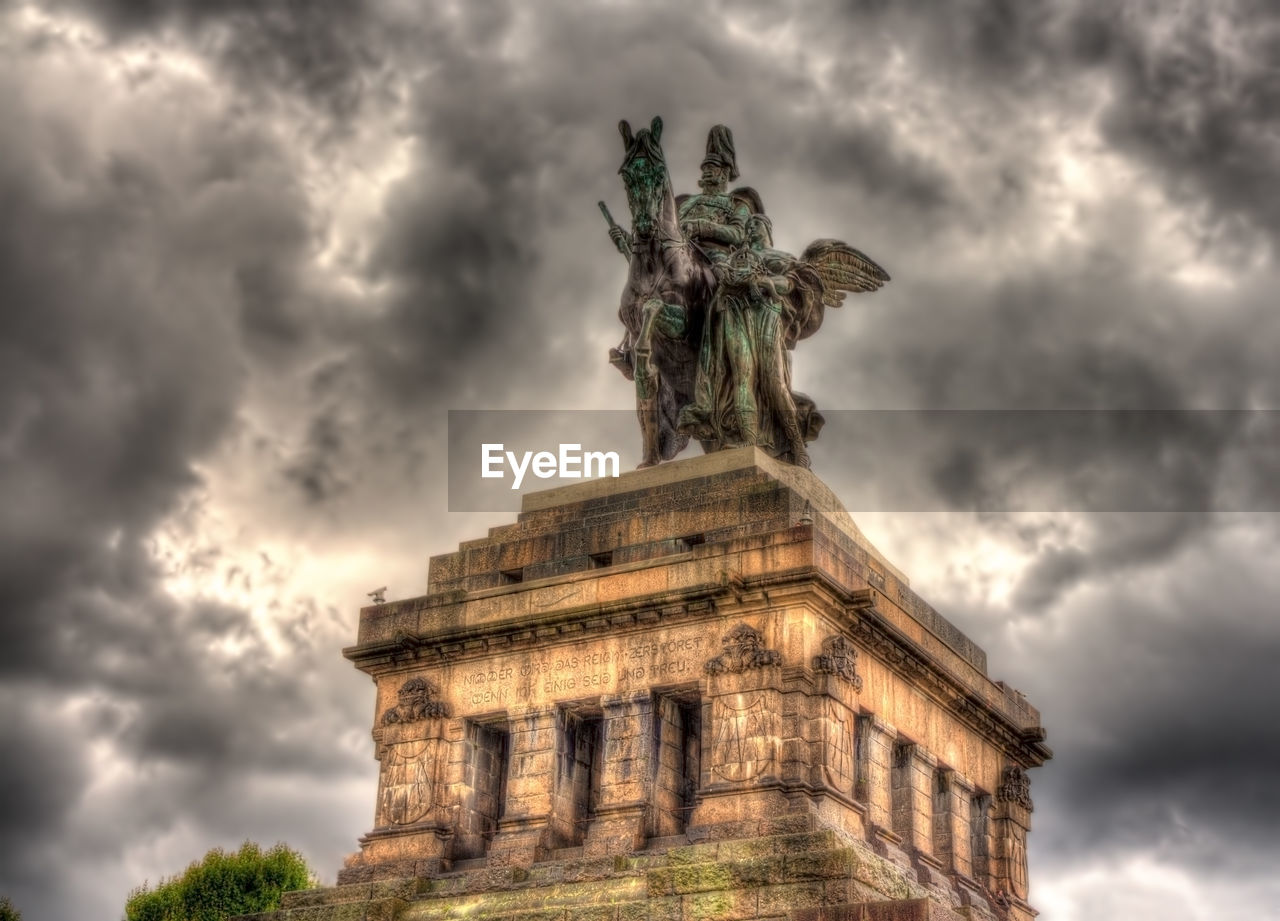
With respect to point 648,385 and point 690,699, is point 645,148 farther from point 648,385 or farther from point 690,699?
point 690,699

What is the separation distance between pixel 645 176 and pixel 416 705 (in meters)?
11.0

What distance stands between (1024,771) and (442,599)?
12706 millimetres

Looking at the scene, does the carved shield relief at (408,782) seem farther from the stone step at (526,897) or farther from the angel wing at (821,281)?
the angel wing at (821,281)

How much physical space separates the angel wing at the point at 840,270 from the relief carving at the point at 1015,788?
10513 mm

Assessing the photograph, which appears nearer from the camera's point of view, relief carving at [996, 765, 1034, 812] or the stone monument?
the stone monument

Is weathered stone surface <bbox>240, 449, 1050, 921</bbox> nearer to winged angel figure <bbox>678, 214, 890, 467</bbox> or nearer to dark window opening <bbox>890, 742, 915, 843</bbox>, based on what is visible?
dark window opening <bbox>890, 742, 915, 843</bbox>

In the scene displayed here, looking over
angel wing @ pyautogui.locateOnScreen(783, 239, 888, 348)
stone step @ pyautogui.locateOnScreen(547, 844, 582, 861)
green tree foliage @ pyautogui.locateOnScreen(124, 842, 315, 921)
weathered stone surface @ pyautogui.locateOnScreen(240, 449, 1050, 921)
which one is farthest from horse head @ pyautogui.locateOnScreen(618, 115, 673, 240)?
green tree foliage @ pyautogui.locateOnScreen(124, 842, 315, 921)

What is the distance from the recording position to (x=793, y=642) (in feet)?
102

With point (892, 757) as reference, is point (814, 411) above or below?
above

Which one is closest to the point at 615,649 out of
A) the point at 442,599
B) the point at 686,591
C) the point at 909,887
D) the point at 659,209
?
the point at 686,591

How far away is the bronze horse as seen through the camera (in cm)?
3703

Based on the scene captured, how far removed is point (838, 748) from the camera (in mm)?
31109

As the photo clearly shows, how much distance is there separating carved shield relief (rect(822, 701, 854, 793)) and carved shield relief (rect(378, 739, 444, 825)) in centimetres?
721

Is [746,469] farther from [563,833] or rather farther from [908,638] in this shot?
[563,833]
